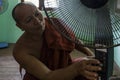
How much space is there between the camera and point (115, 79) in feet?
3.39

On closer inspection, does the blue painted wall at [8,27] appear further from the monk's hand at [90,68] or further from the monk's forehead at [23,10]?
the monk's hand at [90,68]

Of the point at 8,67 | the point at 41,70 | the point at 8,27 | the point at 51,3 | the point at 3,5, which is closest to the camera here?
the point at 51,3

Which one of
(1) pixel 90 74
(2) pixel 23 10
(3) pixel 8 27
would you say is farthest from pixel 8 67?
(1) pixel 90 74

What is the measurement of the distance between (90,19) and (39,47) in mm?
579

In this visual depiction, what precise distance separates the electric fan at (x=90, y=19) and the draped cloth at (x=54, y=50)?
1.38 ft

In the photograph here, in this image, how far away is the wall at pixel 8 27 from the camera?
13.0 feet

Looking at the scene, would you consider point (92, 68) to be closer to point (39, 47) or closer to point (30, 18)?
point (30, 18)

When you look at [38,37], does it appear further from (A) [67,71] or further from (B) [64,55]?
(A) [67,71]

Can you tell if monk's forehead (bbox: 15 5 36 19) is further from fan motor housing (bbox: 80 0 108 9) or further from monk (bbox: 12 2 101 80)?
fan motor housing (bbox: 80 0 108 9)

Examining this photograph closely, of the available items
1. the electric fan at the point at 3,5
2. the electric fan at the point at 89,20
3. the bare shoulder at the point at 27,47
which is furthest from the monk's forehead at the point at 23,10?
the electric fan at the point at 3,5

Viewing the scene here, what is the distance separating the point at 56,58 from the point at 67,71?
39 centimetres

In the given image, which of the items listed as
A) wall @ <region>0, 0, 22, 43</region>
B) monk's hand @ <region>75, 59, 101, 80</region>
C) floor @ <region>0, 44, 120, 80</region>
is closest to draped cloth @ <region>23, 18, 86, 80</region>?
monk's hand @ <region>75, 59, 101, 80</region>

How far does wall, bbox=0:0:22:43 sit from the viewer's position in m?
3.96

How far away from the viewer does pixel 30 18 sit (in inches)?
45.3
